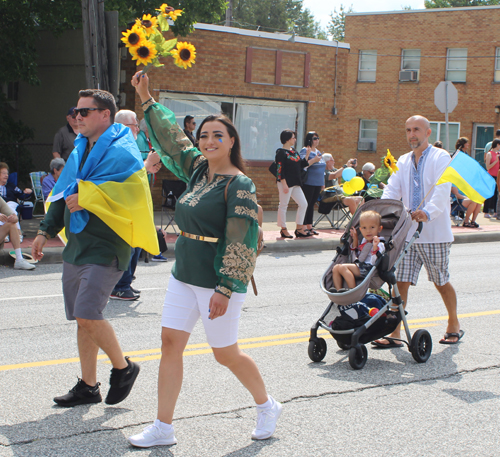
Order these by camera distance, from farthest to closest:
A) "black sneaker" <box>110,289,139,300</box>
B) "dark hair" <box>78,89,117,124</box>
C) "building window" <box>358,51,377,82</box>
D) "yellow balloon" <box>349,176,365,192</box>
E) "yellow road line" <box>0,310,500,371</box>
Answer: "building window" <box>358,51,377,82</box> → "yellow balloon" <box>349,176,365,192</box> → "black sneaker" <box>110,289,139,300</box> → "yellow road line" <box>0,310,500,371</box> → "dark hair" <box>78,89,117,124</box>

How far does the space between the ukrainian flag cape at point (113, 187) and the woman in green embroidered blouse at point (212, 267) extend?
1.85 ft

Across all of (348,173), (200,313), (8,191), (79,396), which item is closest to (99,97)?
(200,313)

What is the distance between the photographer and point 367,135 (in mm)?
32719

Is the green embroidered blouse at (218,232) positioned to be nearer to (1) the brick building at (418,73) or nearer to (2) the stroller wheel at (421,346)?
(2) the stroller wheel at (421,346)

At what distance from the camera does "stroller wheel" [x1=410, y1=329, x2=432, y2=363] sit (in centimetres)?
548

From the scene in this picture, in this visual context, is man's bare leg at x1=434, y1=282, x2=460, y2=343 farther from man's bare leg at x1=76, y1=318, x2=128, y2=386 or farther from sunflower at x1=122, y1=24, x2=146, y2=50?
sunflower at x1=122, y1=24, x2=146, y2=50

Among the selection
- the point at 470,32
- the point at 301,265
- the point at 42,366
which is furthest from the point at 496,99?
the point at 42,366

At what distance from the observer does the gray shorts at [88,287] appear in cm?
408

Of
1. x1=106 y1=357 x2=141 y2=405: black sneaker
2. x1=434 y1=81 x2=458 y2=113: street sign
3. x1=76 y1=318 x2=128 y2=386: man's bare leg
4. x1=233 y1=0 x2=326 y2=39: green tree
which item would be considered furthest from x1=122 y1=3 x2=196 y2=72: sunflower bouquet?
x1=233 y1=0 x2=326 y2=39: green tree

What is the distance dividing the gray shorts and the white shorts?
598mm

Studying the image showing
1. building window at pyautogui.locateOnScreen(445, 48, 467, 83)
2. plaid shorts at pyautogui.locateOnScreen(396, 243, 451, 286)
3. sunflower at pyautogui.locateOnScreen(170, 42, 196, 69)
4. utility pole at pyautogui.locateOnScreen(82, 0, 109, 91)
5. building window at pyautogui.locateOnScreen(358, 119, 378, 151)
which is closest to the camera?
sunflower at pyautogui.locateOnScreen(170, 42, 196, 69)

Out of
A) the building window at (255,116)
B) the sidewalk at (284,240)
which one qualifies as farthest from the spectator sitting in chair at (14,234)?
the building window at (255,116)

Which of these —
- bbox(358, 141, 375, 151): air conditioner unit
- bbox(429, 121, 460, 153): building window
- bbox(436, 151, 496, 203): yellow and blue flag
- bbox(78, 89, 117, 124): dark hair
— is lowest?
bbox(436, 151, 496, 203): yellow and blue flag

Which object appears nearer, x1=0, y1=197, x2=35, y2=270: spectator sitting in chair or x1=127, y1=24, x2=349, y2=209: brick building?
x1=0, y1=197, x2=35, y2=270: spectator sitting in chair
